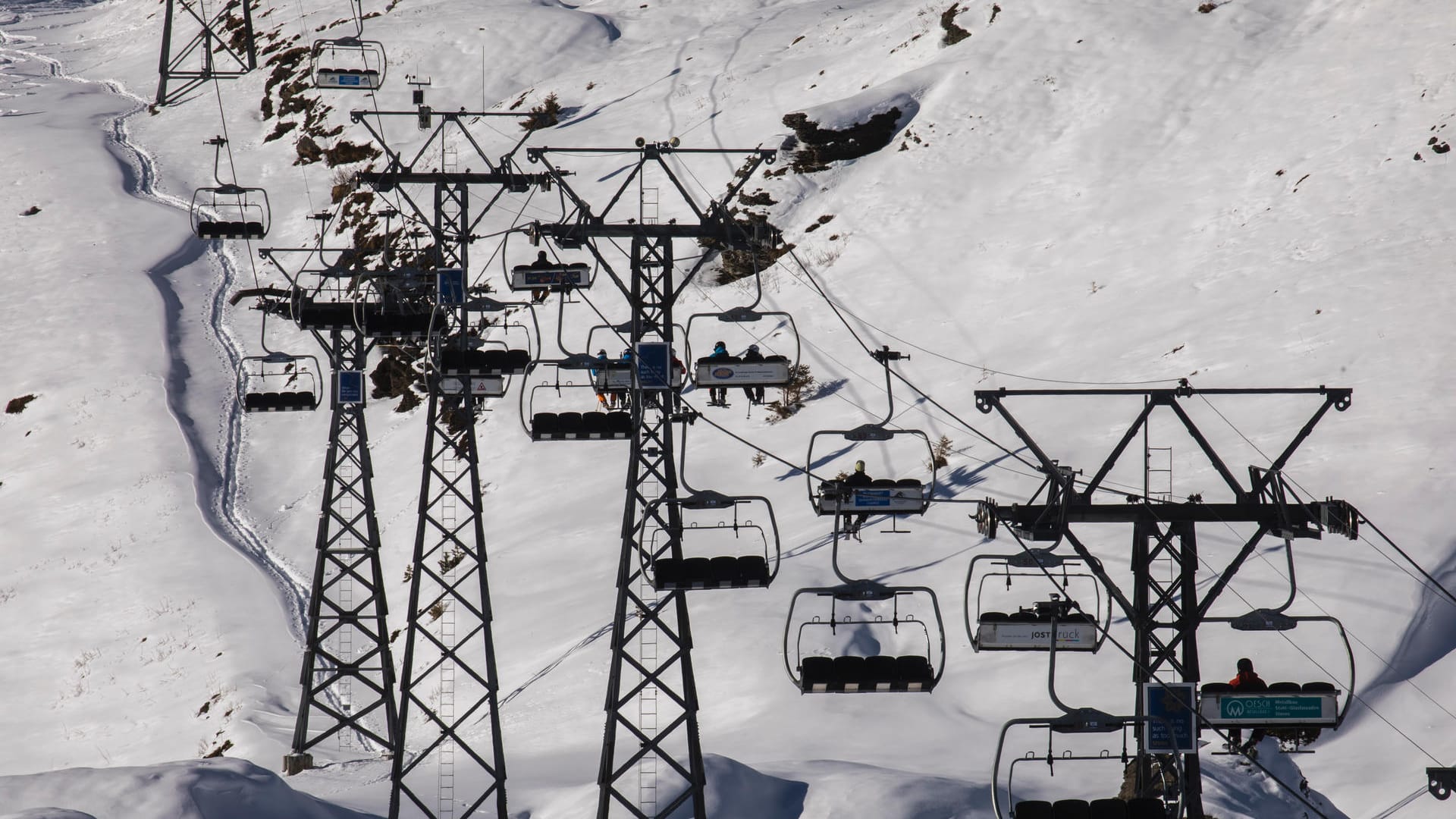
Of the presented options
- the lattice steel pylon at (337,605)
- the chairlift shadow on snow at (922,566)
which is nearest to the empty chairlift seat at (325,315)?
the lattice steel pylon at (337,605)

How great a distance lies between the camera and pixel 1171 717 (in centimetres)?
1336

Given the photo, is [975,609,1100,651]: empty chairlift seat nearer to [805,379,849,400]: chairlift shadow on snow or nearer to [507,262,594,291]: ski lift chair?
[507,262,594,291]: ski lift chair

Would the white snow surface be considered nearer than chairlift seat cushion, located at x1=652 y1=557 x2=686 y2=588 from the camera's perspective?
No

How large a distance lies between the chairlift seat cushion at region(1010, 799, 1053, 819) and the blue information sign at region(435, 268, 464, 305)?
10301 mm

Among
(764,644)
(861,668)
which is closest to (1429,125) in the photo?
(764,644)

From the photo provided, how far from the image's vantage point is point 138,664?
34.3 metres

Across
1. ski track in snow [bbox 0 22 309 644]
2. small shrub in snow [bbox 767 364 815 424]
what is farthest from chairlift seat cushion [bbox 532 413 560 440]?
ski track in snow [bbox 0 22 309 644]

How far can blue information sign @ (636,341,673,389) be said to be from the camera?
16516 millimetres

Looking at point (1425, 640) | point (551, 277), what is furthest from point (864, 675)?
point (1425, 640)

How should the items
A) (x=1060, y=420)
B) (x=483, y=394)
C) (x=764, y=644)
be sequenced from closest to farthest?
(x=483, y=394), (x=764, y=644), (x=1060, y=420)

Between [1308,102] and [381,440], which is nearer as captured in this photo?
[1308,102]

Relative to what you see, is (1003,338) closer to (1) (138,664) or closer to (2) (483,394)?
(2) (483,394)

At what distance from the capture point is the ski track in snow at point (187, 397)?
3909 cm

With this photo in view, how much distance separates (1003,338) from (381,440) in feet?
61.0
